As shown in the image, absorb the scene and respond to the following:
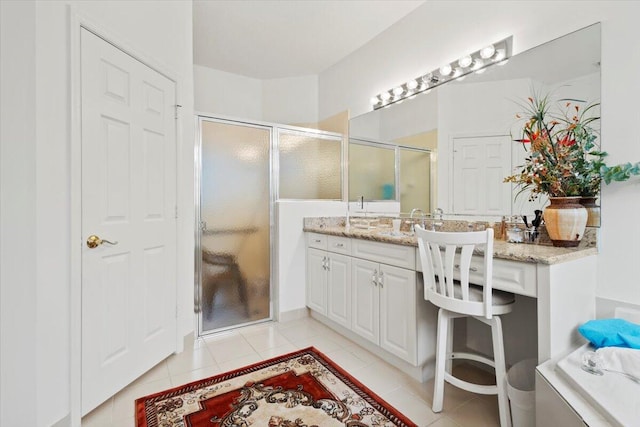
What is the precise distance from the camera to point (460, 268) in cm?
153

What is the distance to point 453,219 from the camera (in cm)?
234

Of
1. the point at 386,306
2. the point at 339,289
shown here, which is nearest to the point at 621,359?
the point at 386,306

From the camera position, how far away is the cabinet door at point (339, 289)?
2.50 m

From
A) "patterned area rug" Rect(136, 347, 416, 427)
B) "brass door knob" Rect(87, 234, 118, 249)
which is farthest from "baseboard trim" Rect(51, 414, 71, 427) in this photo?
"brass door knob" Rect(87, 234, 118, 249)

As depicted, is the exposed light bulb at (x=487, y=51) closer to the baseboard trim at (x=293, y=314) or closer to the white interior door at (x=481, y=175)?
the white interior door at (x=481, y=175)

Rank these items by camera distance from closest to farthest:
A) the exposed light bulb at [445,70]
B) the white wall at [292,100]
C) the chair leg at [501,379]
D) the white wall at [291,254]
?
1. the chair leg at [501,379]
2. the exposed light bulb at [445,70]
3. the white wall at [291,254]
4. the white wall at [292,100]

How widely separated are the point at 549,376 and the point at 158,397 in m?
2.00

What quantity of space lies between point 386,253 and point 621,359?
1.21 m

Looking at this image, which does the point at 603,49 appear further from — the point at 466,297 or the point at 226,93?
the point at 226,93

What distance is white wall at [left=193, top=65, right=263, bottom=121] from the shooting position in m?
3.64

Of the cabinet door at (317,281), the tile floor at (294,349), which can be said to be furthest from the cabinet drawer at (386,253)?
the tile floor at (294,349)

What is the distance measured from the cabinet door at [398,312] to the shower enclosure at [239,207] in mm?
1287

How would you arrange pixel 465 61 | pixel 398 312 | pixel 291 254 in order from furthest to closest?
1. pixel 291 254
2. pixel 465 61
3. pixel 398 312

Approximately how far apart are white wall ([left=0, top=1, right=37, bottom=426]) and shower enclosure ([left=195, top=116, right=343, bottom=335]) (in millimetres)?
1255
